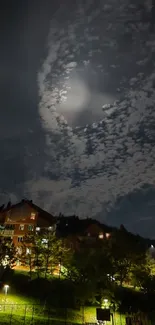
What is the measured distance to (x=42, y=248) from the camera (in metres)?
48.8

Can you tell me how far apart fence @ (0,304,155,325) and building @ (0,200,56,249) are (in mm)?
28530

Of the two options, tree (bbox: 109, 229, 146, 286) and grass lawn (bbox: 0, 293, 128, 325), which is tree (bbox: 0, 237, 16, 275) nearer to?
grass lawn (bbox: 0, 293, 128, 325)

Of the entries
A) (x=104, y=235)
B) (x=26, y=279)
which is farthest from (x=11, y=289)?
(x=104, y=235)

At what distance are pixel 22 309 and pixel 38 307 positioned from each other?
294 centimetres

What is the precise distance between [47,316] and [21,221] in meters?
35.4

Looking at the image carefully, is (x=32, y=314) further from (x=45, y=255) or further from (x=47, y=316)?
(x=45, y=255)

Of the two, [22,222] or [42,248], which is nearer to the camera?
[42,248]

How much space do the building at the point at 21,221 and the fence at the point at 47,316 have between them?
28530 mm

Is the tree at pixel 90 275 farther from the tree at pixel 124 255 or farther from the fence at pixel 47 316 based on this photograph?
the fence at pixel 47 316

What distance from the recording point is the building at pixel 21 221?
64906 millimetres

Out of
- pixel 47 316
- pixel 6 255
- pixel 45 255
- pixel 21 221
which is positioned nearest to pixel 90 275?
pixel 45 255

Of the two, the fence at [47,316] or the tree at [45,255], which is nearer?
the fence at [47,316]

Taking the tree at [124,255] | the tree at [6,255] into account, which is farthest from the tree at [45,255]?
the tree at [124,255]

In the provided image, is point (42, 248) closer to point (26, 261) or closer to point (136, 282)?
point (26, 261)
